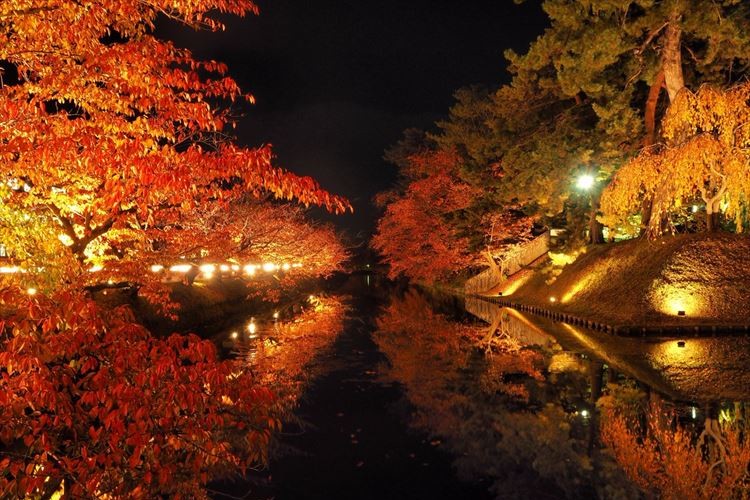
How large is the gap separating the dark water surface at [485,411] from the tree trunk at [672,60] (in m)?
9.94

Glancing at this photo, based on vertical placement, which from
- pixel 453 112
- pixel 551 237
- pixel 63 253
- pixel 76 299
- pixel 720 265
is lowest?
pixel 76 299

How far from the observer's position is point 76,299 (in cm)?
556

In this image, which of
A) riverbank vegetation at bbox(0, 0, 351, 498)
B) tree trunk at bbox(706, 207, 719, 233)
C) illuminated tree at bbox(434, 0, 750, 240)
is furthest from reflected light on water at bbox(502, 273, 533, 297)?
riverbank vegetation at bbox(0, 0, 351, 498)

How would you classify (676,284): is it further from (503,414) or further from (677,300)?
(503,414)

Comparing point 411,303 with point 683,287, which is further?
point 411,303

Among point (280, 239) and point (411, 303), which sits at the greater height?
point (280, 239)

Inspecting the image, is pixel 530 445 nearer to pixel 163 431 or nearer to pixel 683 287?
pixel 163 431

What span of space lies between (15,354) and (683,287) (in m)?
19.5

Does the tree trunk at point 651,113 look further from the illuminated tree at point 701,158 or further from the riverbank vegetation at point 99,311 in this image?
the riverbank vegetation at point 99,311

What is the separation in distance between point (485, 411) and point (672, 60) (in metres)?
16.7

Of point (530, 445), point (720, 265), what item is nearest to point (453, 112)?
point (720, 265)

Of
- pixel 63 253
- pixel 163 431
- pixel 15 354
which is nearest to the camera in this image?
pixel 15 354

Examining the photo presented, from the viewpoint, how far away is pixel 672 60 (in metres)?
19.4

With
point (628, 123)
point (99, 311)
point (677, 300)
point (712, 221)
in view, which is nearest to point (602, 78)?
point (628, 123)
